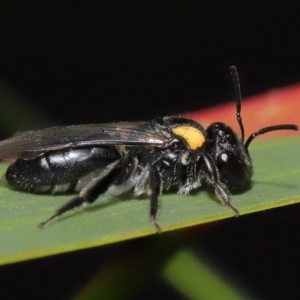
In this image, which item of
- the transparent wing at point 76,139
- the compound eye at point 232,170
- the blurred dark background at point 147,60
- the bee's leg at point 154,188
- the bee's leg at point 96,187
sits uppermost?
the transparent wing at point 76,139

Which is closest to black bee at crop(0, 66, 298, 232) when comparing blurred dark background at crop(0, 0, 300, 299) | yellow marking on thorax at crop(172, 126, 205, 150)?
yellow marking on thorax at crop(172, 126, 205, 150)

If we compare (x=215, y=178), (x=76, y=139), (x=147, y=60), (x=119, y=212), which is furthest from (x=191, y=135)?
(x=147, y=60)

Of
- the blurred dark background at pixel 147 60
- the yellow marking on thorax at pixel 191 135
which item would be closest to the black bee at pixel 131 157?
the yellow marking on thorax at pixel 191 135

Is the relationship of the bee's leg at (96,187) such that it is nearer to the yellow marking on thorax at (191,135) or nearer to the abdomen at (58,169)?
the abdomen at (58,169)

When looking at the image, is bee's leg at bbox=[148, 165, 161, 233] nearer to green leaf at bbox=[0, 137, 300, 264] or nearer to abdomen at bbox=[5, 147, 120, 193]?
green leaf at bbox=[0, 137, 300, 264]

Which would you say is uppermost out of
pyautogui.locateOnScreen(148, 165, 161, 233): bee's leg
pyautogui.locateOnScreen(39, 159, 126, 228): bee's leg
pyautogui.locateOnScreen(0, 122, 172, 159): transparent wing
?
pyautogui.locateOnScreen(0, 122, 172, 159): transparent wing
